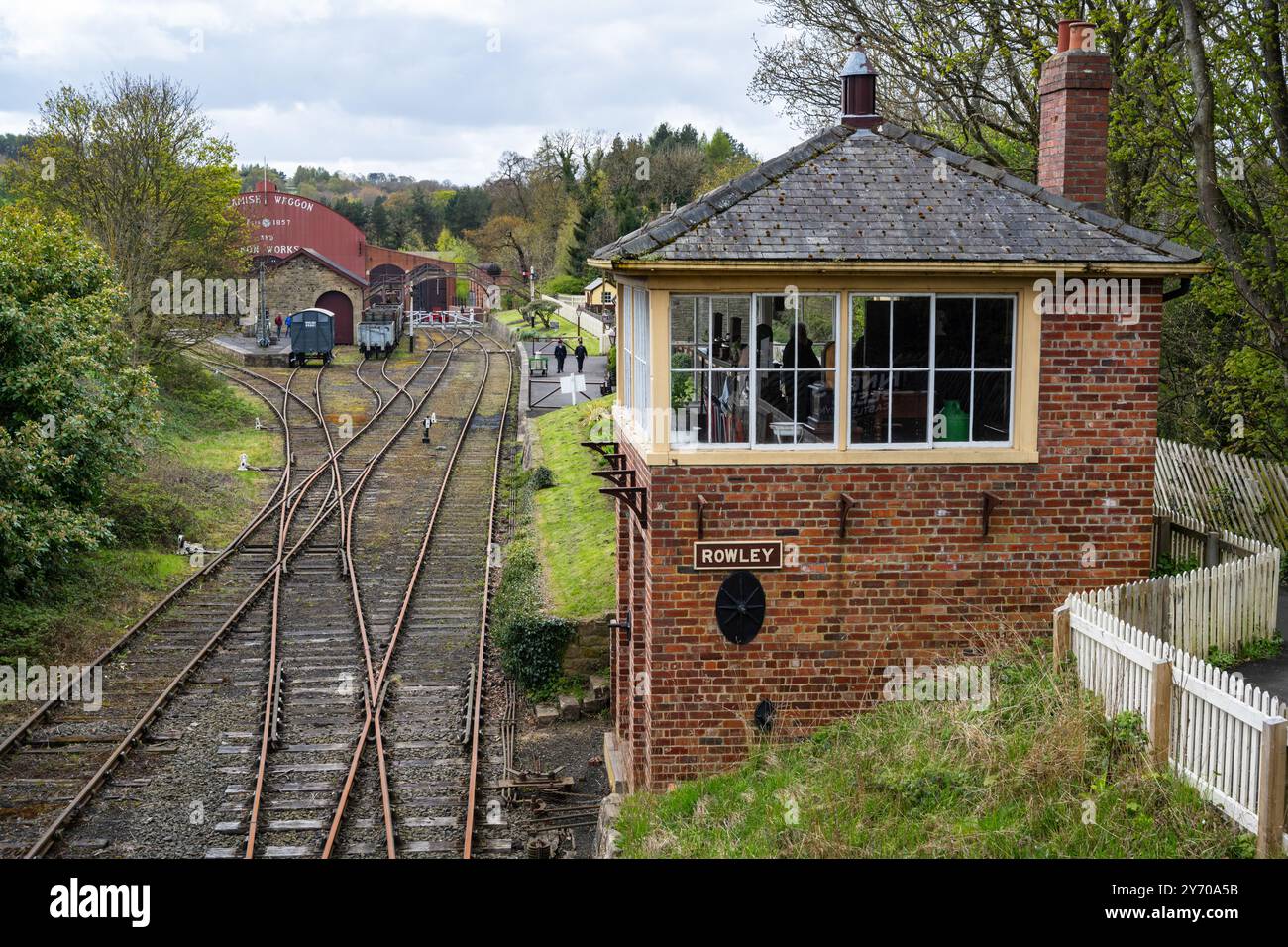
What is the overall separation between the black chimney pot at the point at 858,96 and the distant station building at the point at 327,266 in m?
33.8

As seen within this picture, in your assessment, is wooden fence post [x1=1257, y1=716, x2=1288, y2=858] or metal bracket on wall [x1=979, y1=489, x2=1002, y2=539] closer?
wooden fence post [x1=1257, y1=716, x2=1288, y2=858]

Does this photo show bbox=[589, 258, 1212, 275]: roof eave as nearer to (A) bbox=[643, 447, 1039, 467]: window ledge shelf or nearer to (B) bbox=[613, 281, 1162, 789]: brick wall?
(B) bbox=[613, 281, 1162, 789]: brick wall

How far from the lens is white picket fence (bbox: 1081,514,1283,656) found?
976 centimetres

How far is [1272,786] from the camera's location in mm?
6969

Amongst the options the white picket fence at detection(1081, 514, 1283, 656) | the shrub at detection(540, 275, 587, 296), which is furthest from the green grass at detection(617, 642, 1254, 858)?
the shrub at detection(540, 275, 587, 296)

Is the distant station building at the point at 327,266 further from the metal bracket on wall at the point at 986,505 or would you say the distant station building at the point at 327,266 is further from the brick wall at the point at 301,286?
the metal bracket on wall at the point at 986,505

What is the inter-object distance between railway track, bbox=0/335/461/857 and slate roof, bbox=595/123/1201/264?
752cm

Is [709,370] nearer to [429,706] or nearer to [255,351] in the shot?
[429,706]

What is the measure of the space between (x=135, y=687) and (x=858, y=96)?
1082 centimetres

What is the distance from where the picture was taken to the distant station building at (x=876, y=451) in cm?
Result: 983

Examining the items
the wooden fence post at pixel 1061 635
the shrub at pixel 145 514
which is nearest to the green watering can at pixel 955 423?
the wooden fence post at pixel 1061 635

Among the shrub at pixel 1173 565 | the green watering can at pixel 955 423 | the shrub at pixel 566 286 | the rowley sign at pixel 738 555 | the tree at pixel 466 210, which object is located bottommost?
the shrub at pixel 1173 565

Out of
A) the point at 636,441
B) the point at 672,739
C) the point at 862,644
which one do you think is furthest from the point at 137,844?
the point at 862,644

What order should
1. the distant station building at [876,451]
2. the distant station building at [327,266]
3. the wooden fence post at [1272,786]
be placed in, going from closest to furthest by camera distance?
the wooden fence post at [1272,786], the distant station building at [876,451], the distant station building at [327,266]
